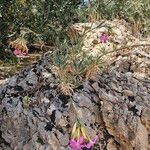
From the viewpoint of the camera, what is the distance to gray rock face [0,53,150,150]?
3932 mm

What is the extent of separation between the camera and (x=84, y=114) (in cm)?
406

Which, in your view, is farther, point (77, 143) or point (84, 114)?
point (84, 114)

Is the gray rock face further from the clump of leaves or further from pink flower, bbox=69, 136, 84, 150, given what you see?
pink flower, bbox=69, 136, 84, 150

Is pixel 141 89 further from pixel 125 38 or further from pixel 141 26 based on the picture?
pixel 141 26

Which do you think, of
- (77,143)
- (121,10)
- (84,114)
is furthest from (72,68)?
(121,10)

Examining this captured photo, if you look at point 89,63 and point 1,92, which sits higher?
point 89,63

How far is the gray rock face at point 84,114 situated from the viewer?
393 cm

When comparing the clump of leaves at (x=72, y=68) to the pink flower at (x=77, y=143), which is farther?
the clump of leaves at (x=72, y=68)

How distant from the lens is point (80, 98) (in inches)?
163

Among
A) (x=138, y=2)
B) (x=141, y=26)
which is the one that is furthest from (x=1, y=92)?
(x=138, y=2)

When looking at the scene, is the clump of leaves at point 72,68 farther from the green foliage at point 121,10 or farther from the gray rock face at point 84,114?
the green foliage at point 121,10

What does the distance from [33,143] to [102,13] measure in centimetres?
361

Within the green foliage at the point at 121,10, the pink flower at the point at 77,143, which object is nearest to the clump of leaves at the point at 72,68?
the pink flower at the point at 77,143

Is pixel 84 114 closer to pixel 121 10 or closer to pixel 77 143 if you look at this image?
pixel 77 143
